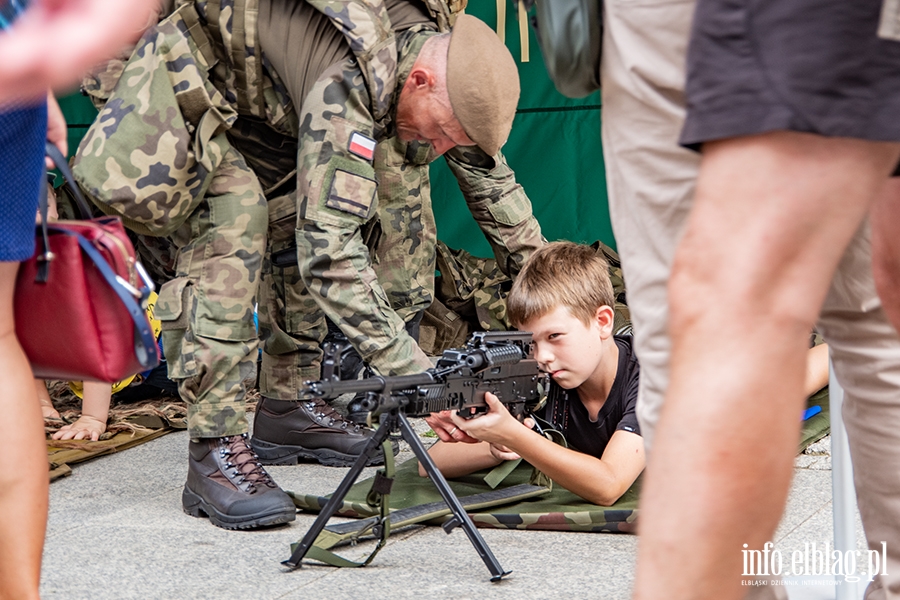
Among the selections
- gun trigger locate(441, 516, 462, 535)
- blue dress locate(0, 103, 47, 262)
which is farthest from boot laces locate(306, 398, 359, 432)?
blue dress locate(0, 103, 47, 262)

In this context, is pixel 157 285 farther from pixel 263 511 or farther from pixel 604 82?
pixel 604 82

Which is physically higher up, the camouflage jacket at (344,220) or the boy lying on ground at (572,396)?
the camouflage jacket at (344,220)

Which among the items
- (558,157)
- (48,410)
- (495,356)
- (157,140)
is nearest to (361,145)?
(157,140)

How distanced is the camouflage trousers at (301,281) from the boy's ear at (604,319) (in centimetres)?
78

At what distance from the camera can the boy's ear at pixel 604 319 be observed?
2.37 metres

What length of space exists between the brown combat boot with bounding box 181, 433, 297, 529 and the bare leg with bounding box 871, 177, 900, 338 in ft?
5.00

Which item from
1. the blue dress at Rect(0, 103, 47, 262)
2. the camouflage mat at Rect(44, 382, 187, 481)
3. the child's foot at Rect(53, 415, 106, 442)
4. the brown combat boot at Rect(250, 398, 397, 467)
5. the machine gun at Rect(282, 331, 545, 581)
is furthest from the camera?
the child's foot at Rect(53, 415, 106, 442)

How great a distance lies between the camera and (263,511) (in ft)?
7.31

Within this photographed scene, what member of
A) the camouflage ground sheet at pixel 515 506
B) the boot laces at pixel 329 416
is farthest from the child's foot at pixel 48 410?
the camouflage ground sheet at pixel 515 506

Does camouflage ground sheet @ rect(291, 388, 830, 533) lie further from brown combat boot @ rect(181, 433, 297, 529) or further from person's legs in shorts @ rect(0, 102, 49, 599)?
person's legs in shorts @ rect(0, 102, 49, 599)

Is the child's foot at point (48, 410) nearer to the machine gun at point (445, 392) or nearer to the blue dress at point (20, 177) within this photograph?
the machine gun at point (445, 392)

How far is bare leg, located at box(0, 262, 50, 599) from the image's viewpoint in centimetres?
127

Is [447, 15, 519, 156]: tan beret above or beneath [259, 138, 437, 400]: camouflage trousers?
above

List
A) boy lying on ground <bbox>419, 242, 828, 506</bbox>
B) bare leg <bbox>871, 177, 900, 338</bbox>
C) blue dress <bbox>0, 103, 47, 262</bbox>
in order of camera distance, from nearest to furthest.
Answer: bare leg <bbox>871, 177, 900, 338</bbox>, blue dress <bbox>0, 103, 47, 262</bbox>, boy lying on ground <bbox>419, 242, 828, 506</bbox>
